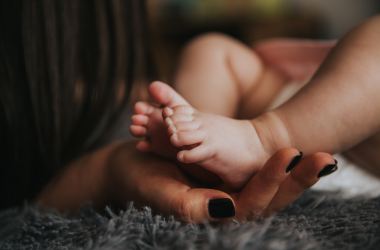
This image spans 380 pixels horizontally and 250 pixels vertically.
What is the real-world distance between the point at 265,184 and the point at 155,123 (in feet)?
0.44

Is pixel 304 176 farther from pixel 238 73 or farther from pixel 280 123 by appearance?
pixel 238 73

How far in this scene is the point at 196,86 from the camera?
0.76 m

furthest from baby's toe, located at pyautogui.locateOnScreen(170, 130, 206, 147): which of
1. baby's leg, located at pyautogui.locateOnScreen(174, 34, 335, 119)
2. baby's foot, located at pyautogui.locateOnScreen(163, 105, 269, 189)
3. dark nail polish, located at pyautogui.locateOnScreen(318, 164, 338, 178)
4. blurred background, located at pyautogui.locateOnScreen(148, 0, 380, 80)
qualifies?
blurred background, located at pyautogui.locateOnScreen(148, 0, 380, 80)

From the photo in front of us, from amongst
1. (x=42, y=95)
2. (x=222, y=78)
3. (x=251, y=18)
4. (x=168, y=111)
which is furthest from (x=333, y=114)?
(x=251, y=18)

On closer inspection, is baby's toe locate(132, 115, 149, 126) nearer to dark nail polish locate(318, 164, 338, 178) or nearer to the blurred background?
dark nail polish locate(318, 164, 338, 178)

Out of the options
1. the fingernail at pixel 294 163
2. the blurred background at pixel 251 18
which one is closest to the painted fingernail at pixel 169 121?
the fingernail at pixel 294 163

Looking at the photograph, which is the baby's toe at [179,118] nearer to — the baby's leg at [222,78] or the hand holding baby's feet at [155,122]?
the hand holding baby's feet at [155,122]

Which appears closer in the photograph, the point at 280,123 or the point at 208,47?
the point at 280,123

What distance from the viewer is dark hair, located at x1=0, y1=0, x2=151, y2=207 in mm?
731

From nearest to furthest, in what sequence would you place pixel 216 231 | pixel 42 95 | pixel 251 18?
pixel 216 231
pixel 42 95
pixel 251 18

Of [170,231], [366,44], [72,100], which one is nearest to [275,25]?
[72,100]

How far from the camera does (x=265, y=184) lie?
0.43m

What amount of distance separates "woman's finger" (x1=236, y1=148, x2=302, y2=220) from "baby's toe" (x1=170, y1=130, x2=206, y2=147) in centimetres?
6

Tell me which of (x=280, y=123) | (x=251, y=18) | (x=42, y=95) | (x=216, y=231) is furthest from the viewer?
(x=251, y=18)
